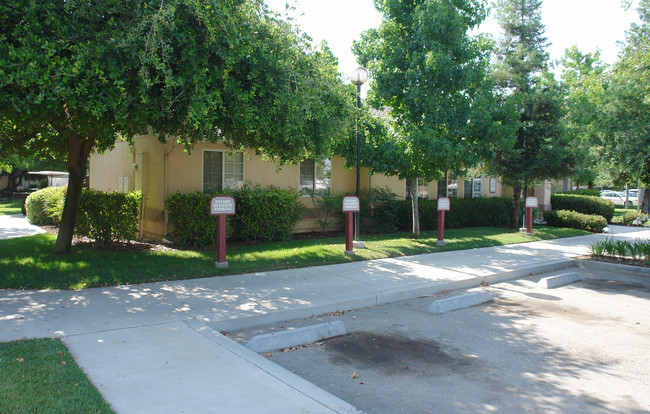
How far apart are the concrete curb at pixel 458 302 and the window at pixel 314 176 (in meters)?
8.73

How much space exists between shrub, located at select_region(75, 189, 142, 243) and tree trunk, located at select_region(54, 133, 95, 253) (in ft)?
5.01

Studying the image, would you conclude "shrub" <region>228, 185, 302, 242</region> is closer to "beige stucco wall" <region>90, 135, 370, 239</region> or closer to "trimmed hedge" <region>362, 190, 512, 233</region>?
"beige stucco wall" <region>90, 135, 370, 239</region>

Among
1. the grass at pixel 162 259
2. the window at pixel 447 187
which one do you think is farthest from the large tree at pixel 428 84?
the window at pixel 447 187

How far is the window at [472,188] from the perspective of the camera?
21453mm

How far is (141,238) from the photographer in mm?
14289

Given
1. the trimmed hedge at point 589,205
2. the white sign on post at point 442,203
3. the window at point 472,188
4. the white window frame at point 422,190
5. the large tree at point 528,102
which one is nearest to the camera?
the white sign on post at point 442,203

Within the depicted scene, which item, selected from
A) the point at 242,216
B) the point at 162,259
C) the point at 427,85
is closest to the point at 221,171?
the point at 242,216

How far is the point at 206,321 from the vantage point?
5.99 m

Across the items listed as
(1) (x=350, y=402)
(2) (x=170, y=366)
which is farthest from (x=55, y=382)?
(1) (x=350, y=402)

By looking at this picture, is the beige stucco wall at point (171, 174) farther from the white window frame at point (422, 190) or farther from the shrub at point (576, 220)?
the shrub at point (576, 220)

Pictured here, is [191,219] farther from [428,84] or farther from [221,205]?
[428,84]

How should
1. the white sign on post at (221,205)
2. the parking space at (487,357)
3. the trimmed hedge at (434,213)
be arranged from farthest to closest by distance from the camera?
the trimmed hedge at (434,213) < the white sign on post at (221,205) < the parking space at (487,357)

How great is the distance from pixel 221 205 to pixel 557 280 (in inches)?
266

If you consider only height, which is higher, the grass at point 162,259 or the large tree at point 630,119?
the large tree at point 630,119
